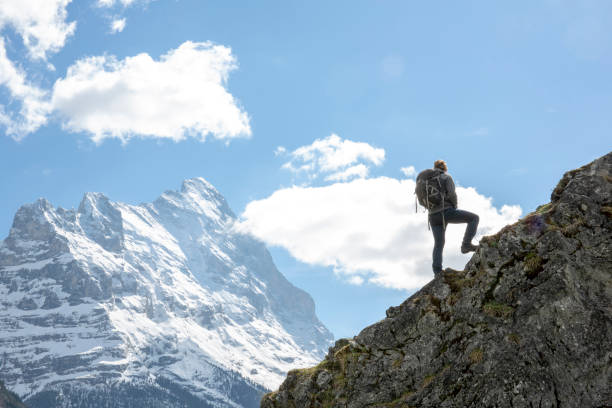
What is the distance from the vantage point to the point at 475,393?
1369cm

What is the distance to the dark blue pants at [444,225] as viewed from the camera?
17.1 metres

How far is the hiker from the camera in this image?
17.1 m

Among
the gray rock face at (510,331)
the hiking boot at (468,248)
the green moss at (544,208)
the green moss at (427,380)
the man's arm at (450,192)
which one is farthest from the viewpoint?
the hiking boot at (468,248)

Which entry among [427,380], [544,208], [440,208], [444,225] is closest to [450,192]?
[440,208]

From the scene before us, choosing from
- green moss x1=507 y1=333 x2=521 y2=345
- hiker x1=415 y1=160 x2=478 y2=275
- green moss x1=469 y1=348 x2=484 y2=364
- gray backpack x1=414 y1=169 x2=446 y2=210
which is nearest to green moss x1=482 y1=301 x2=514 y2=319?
green moss x1=507 y1=333 x2=521 y2=345

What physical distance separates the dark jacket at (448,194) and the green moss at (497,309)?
3607 millimetres

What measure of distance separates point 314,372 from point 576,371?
7931mm

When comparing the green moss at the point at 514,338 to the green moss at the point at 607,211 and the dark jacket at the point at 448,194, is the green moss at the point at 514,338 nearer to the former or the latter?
the green moss at the point at 607,211

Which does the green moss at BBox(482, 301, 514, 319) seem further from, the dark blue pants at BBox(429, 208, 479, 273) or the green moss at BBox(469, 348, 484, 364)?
the dark blue pants at BBox(429, 208, 479, 273)

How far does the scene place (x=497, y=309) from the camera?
14.5 meters

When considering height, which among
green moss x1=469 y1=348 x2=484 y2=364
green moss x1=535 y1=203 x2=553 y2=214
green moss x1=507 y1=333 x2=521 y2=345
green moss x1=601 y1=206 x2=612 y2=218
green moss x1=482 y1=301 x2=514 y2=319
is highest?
green moss x1=535 y1=203 x2=553 y2=214

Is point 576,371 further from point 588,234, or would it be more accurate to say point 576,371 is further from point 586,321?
point 588,234

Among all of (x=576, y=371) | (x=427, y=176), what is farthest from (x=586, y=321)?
(x=427, y=176)

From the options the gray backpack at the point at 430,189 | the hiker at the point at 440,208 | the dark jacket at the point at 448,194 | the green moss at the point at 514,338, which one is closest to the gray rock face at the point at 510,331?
the green moss at the point at 514,338
